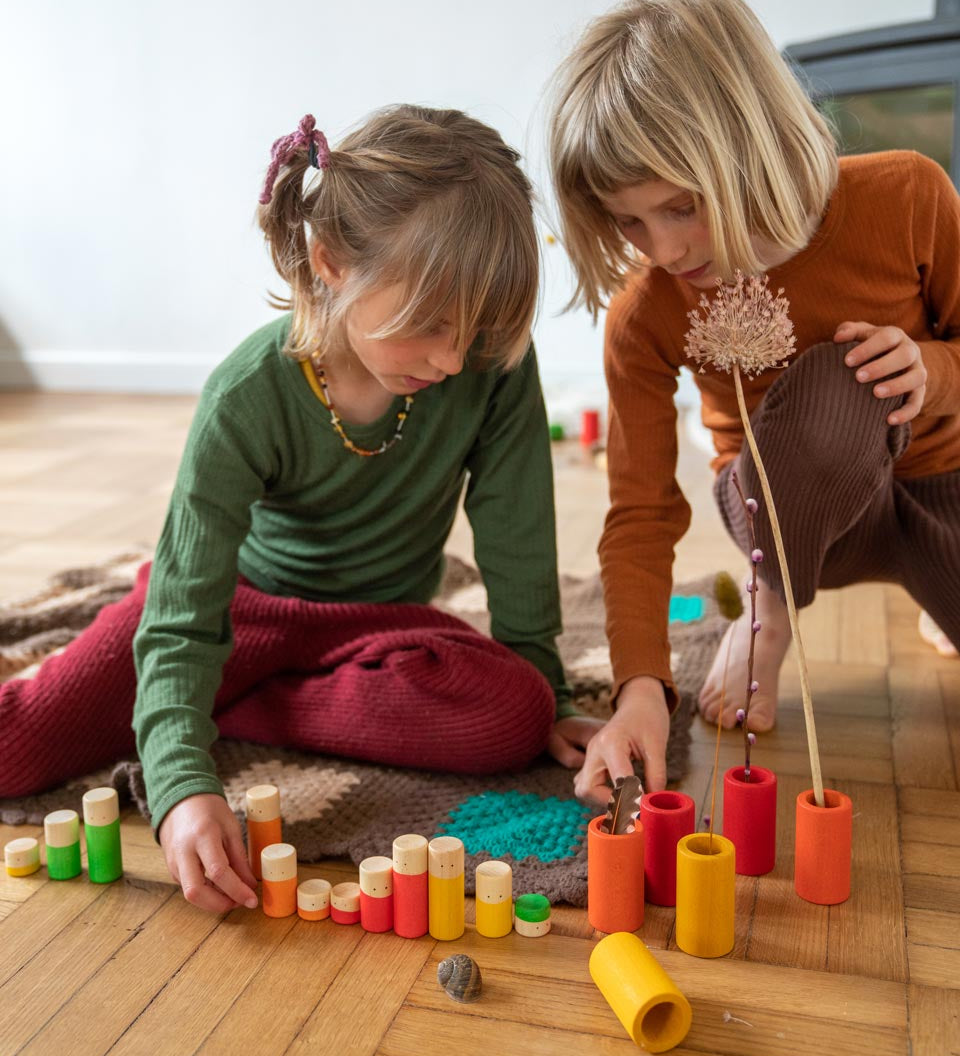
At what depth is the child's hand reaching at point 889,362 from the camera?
107 cm

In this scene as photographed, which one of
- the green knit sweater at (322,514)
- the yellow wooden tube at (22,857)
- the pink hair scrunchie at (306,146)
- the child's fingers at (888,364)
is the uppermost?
the pink hair scrunchie at (306,146)

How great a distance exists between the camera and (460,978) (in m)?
0.81

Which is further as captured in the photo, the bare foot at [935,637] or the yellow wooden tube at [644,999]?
the bare foot at [935,637]

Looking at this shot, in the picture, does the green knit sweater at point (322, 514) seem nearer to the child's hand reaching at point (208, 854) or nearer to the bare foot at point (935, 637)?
the child's hand reaching at point (208, 854)

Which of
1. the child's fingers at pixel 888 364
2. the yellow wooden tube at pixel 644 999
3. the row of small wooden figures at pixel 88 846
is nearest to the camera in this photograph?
the yellow wooden tube at pixel 644 999

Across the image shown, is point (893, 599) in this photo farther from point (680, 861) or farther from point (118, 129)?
point (118, 129)

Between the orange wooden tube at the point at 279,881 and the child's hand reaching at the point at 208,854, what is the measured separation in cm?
1

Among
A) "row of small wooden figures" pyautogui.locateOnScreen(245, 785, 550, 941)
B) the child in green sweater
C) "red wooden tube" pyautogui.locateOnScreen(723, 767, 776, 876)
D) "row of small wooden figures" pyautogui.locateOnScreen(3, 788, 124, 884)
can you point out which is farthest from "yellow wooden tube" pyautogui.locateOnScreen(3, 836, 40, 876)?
"red wooden tube" pyautogui.locateOnScreen(723, 767, 776, 876)

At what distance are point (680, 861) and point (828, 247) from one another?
0.61m

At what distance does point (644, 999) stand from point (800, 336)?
0.67 meters

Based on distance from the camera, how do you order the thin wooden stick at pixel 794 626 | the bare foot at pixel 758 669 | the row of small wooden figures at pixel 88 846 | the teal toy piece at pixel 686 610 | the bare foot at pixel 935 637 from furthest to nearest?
the teal toy piece at pixel 686 610 < the bare foot at pixel 935 637 < the bare foot at pixel 758 669 < the row of small wooden figures at pixel 88 846 < the thin wooden stick at pixel 794 626

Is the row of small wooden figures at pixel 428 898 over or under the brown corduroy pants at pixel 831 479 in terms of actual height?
under

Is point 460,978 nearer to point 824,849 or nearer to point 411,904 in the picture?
point 411,904

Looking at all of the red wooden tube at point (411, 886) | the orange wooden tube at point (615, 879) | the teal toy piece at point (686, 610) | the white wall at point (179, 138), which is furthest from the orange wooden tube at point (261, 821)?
the white wall at point (179, 138)
